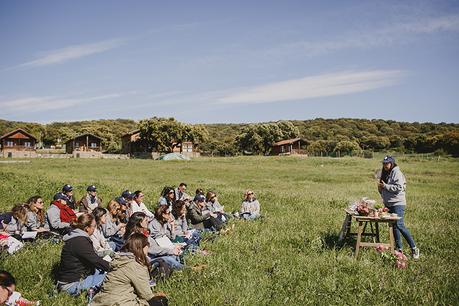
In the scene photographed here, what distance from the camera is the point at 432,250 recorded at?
9570mm

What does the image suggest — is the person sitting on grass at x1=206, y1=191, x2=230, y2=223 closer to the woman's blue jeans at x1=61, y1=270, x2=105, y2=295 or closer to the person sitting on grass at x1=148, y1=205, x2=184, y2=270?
the person sitting on grass at x1=148, y1=205, x2=184, y2=270

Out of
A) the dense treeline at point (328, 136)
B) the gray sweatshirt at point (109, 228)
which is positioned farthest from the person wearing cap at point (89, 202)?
the dense treeline at point (328, 136)

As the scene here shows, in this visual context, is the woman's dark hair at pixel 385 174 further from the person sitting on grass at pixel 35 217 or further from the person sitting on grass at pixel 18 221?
the person sitting on grass at pixel 18 221

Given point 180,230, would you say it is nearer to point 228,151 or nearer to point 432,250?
point 432,250

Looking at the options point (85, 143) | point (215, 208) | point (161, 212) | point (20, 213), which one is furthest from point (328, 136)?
point (20, 213)

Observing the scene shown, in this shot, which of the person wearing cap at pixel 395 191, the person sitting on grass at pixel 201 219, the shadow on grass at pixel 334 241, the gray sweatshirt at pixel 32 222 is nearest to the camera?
the person wearing cap at pixel 395 191

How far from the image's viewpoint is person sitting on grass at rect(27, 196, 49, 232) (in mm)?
10820

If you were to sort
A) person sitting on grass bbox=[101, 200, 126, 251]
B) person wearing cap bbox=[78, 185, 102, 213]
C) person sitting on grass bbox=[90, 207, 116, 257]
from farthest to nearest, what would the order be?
person wearing cap bbox=[78, 185, 102, 213]
person sitting on grass bbox=[101, 200, 126, 251]
person sitting on grass bbox=[90, 207, 116, 257]

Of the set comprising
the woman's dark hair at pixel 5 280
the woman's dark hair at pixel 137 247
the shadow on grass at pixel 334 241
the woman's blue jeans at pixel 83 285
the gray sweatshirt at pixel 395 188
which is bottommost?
the shadow on grass at pixel 334 241

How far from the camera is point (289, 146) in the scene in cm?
8631

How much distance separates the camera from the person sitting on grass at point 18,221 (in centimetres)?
1025

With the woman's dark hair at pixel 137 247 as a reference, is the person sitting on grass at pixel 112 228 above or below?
below

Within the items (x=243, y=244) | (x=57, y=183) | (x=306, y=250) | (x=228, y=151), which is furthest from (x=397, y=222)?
(x=228, y=151)

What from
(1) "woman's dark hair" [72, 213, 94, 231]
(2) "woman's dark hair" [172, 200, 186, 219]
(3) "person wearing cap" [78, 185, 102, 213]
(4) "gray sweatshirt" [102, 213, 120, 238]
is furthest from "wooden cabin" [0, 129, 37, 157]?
(1) "woman's dark hair" [72, 213, 94, 231]
